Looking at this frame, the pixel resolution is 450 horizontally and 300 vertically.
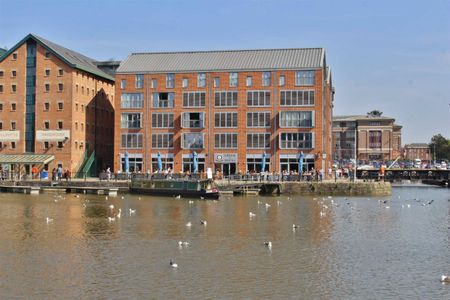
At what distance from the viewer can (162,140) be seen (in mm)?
98125

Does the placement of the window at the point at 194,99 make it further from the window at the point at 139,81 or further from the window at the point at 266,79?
the window at the point at 266,79

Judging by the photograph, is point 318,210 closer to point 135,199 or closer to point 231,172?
point 135,199

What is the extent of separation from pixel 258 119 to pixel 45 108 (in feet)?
104

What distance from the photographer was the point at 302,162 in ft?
299

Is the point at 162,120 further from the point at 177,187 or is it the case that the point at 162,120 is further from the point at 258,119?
the point at 177,187

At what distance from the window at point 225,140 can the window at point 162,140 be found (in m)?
6.77

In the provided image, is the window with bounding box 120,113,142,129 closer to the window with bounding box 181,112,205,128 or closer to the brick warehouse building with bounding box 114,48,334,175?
the brick warehouse building with bounding box 114,48,334,175

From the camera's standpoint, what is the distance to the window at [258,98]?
9506cm

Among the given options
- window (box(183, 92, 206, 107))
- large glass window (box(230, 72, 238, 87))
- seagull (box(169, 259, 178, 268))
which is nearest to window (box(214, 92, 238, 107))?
large glass window (box(230, 72, 238, 87))

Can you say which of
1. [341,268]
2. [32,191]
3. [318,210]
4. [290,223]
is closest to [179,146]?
[32,191]

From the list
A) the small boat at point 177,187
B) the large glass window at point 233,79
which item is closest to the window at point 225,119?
the large glass window at point 233,79

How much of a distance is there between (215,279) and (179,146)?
7039 cm

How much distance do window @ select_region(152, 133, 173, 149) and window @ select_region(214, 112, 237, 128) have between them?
7160 mm

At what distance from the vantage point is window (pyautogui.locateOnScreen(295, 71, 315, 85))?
307 feet
